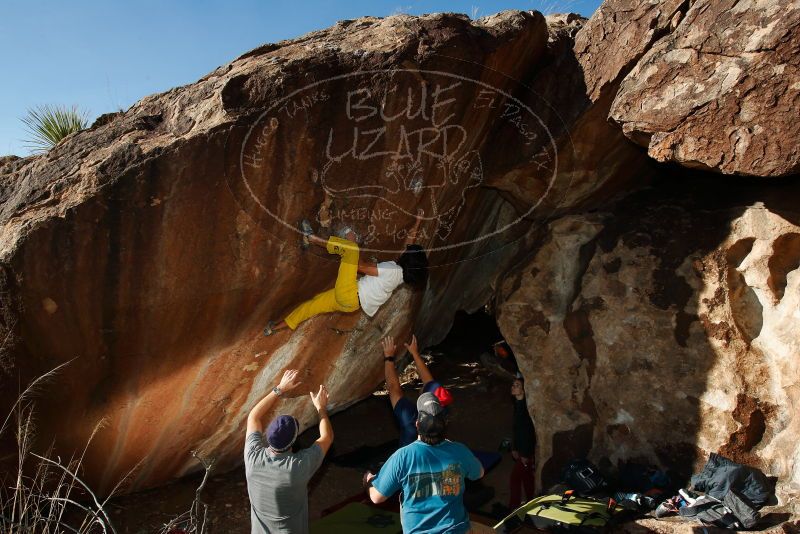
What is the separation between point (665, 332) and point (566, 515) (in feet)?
6.01

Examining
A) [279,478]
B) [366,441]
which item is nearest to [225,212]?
[279,478]

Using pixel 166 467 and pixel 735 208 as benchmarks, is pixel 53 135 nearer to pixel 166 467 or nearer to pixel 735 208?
pixel 166 467

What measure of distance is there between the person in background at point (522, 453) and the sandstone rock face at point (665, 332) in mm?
128

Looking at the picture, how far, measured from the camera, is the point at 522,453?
5.79m

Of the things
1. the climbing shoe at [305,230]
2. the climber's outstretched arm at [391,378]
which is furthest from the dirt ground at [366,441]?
the climbing shoe at [305,230]

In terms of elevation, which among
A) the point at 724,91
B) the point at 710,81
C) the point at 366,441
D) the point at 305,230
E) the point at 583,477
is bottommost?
the point at 583,477

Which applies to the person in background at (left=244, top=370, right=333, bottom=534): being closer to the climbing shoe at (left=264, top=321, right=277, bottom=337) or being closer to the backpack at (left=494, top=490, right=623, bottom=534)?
the backpack at (left=494, top=490, right=623, bottom=534)

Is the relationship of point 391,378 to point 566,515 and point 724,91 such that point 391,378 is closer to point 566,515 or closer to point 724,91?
point 566,515

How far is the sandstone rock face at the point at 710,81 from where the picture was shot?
4.52 metres

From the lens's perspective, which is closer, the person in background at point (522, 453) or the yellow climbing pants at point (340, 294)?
the yellow climbing pants at point (340, 294)

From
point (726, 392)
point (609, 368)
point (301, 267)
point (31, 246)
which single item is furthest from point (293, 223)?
point (726, 392)

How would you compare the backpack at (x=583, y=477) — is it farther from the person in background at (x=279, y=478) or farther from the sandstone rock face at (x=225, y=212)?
the person in background at (x=279, y=478)

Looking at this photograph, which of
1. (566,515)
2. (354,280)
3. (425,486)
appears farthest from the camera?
(354,280)

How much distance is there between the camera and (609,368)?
18.1ft
